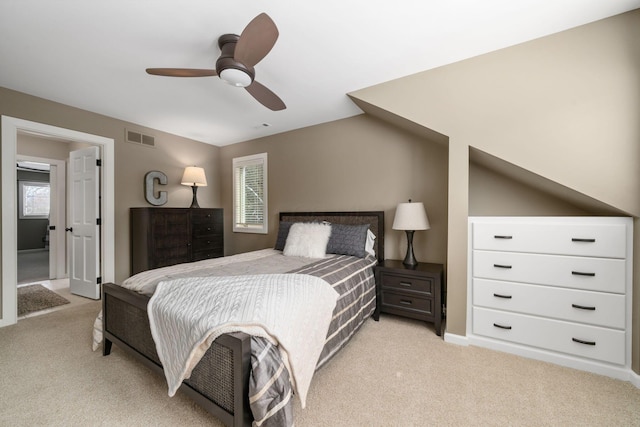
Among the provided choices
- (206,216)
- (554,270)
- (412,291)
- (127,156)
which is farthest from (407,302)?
(127,156)

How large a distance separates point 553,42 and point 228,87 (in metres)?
2.87

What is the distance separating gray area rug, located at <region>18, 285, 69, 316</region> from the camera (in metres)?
3.07

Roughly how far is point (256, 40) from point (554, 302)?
2.90 meters

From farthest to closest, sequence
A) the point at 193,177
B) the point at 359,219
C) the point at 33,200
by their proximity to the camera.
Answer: the point at 33,200, the point at 193,177, the point at 359,219

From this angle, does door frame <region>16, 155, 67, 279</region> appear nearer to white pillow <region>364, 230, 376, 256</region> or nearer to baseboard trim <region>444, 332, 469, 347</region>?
white pillow <region>364, 230, 376, 256</region>

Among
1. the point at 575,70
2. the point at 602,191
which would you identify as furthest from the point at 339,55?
the point at 602,191

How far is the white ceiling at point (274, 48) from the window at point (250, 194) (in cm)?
158

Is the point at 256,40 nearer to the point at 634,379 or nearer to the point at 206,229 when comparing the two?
the point at 206,229

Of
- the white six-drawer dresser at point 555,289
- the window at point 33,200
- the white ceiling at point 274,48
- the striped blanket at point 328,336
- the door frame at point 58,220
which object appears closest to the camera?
the striped blanket at point 328,336

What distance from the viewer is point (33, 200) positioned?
7.55 m

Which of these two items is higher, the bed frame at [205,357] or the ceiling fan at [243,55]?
the ceiling fan at [243,55]

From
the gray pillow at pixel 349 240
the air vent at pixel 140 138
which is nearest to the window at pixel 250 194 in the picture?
the air vent at pixel 140 138

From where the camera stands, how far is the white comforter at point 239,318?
122 cm

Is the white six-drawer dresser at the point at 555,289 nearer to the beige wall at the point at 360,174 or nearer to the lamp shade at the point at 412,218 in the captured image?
the lamp shade at the point at 412,218
